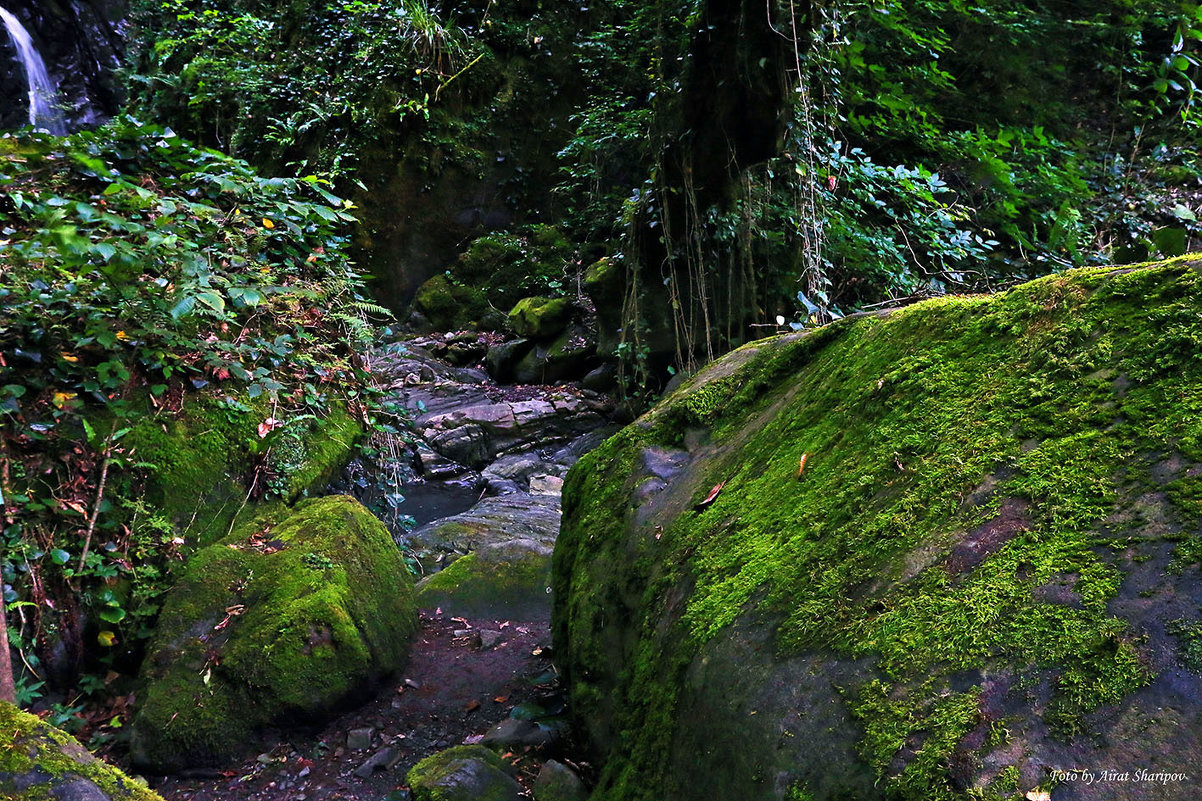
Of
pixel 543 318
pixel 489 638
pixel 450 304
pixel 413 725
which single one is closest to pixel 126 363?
pixel 413 725

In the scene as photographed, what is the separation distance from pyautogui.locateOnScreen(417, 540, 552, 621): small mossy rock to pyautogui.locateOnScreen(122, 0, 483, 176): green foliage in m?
9.84

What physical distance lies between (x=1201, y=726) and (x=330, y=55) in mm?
15823

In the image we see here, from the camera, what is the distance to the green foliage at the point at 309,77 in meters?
12.9

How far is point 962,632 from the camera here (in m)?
1.22

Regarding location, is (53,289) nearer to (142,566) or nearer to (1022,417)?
(142,566)

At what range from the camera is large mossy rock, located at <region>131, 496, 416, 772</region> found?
307cm

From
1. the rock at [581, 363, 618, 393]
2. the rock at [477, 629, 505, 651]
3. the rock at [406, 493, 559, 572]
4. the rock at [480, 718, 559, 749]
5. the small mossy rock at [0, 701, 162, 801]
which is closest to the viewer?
the small mossy rock at [0, 701, 162, 801]

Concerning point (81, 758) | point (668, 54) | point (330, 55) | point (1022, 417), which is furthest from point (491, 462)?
point (330, 55)

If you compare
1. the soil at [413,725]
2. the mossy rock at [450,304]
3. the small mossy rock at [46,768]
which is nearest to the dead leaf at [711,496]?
the soil at [413,725]

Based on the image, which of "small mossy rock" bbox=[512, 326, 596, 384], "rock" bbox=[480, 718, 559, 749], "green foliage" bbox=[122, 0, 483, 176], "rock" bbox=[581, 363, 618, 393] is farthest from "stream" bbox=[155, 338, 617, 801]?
"green foliage" bbox=[122, 0, 483, 176]

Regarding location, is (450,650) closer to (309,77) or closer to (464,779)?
(464,779)

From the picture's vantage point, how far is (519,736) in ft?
9.66

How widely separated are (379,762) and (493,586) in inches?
72.1

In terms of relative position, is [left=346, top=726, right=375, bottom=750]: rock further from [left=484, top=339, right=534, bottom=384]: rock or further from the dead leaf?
[left=484, top=339, right=534, bottom=384]: rock
